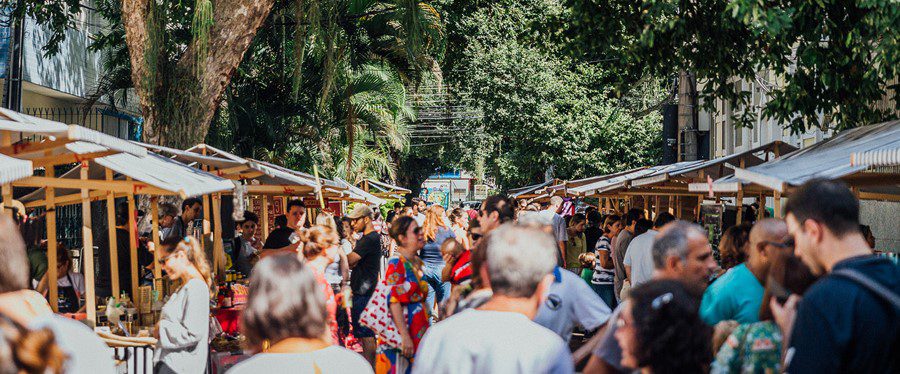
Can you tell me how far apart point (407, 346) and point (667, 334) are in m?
3.82

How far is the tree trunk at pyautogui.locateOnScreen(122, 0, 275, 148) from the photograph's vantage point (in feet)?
43.2

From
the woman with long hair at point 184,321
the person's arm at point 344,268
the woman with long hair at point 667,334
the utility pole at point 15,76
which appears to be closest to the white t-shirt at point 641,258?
the person's arm at point 344,268

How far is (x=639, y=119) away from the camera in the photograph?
3272 centimetres

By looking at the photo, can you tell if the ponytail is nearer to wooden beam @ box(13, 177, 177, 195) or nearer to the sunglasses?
the sunglasses

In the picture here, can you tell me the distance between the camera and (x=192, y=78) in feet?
43.5

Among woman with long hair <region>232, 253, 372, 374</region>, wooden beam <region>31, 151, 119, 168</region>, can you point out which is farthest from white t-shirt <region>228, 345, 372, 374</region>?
wooden beam <region>31, 151, 119, 168</region>

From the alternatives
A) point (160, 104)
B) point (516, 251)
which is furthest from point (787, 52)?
point (516, 251)

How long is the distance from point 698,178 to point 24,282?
1048 centimetres

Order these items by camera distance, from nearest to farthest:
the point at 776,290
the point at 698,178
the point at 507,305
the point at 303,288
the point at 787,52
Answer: the point at 303,288 < the point at 507,305 < the point at 776,290 < the point at 787,52 < the point at 698,178

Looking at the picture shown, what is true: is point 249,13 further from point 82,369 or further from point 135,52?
point 82,369

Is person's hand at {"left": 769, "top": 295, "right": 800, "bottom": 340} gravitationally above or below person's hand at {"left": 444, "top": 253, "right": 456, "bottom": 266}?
above

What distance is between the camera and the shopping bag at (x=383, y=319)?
677 centimetres

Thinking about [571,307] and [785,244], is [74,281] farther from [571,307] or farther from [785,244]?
[785,244]

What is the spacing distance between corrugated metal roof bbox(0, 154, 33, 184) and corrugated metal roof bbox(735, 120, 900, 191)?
4142 millimetres
